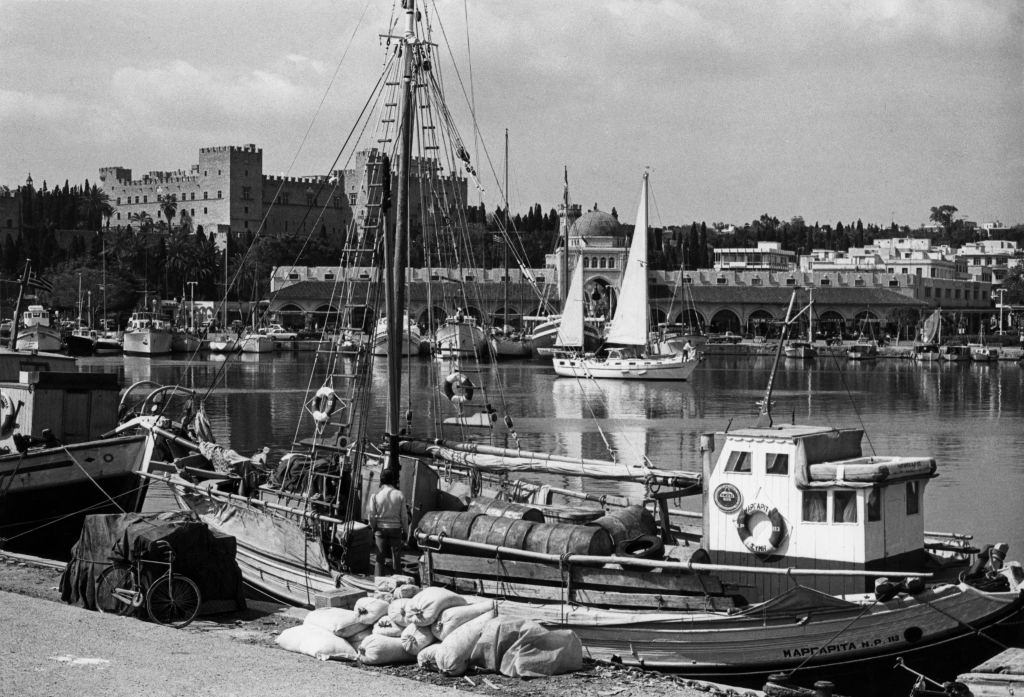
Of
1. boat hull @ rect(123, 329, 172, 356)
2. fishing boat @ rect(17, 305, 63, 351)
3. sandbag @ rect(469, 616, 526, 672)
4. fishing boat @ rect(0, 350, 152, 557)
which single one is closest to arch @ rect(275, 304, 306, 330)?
boat hull @ rect(123, 329, 172, 356)

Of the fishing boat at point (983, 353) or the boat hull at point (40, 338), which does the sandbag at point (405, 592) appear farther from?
the fishing boat at point (983, 353)

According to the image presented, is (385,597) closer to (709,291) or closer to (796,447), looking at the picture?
(796,447)

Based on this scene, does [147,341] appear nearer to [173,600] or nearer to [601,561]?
[173,600]

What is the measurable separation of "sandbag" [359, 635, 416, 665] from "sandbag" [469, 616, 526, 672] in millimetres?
882

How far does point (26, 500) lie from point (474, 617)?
40.5ft

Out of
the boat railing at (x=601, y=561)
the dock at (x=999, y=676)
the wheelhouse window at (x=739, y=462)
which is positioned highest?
the wheelhouse window at (x=739, y=462)

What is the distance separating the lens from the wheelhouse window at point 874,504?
16.3 meters

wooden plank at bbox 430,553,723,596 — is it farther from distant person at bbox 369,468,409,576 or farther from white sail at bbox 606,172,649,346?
white sail at bbox 606,172,649,346

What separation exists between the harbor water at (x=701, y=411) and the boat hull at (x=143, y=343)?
348 inches

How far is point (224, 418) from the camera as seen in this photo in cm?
5616

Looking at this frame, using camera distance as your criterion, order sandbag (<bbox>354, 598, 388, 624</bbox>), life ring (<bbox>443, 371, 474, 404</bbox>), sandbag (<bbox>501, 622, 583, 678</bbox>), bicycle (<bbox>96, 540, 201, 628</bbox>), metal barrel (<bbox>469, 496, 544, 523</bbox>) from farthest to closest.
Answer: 1. life ring (<bbox>443, 371, 474, 404</bbox>)
2. metal barrel (<bbox>469, 496, 544, 523</bbox>)
3. bicycle (<bbox>96, 540, 201, 628</bbox>)
4. sandbag (<bbox>354, 598, 388, 624</bbox>)
5. sandbag (<bbox>501, 622, 583, 678</bbox>)

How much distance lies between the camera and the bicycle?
16141 millimetres

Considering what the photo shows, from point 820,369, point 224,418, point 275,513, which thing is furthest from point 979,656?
point 820,369

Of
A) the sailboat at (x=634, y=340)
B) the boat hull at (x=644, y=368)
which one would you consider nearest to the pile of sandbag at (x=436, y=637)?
the sailboat at (x=634, y=340)
